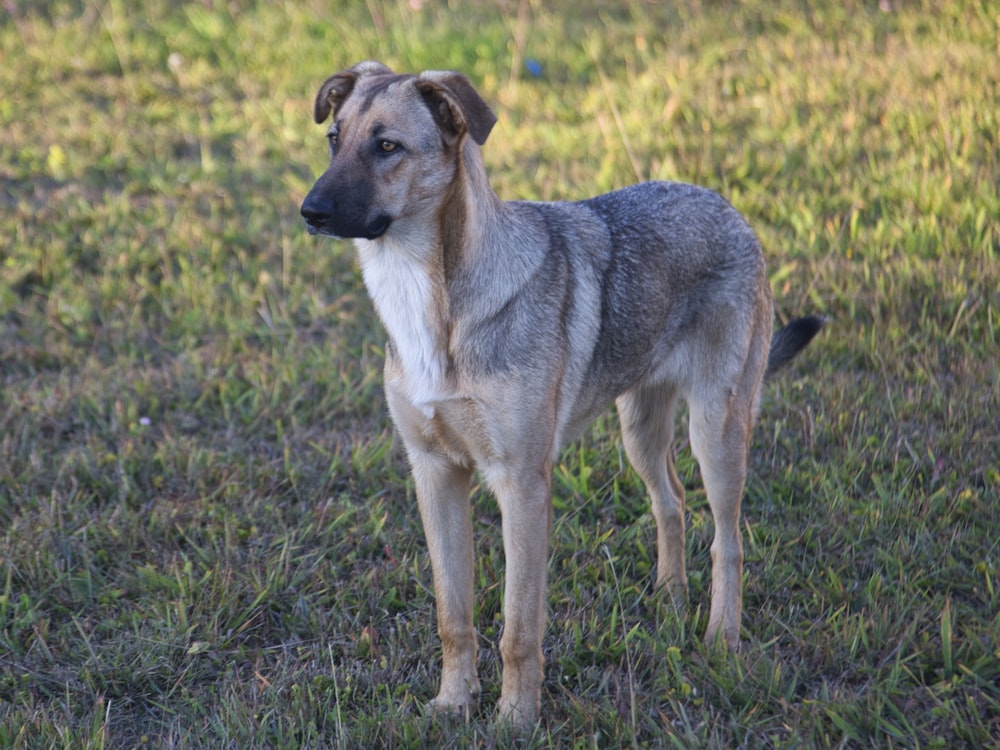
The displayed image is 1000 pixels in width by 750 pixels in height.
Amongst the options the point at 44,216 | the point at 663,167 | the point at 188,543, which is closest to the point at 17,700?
the point at 188,543

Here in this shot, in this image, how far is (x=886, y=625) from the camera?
11.5 feet

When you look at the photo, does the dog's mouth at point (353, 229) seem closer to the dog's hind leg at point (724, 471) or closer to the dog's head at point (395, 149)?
the dog's head at point (395, 149)

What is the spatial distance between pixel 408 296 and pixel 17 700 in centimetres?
189

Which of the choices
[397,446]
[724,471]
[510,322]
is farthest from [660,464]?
[397,446]

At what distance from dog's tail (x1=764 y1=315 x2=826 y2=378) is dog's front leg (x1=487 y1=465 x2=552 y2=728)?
4.77 ft

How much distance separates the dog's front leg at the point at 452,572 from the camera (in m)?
3.46

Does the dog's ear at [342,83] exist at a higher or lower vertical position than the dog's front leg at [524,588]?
higher

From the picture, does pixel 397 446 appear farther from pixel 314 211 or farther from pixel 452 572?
pixel 314 211

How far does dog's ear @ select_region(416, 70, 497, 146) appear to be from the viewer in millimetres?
3123

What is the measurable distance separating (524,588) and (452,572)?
0.32m

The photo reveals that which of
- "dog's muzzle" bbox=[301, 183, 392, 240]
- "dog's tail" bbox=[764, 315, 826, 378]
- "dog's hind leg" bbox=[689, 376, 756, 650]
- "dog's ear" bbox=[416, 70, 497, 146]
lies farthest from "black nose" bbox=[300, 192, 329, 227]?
"dog's tail" bbox=[764, 315, 826, 378]

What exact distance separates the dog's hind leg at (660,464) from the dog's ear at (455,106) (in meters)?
1.30

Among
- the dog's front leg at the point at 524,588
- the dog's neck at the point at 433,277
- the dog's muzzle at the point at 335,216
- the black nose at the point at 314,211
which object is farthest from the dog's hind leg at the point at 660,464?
the black nose at the point at 314,211

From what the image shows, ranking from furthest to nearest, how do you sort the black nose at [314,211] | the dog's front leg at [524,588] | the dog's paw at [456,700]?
the dog's paw at [456,700] → the dog's front leg at [524,588] → the black nose at [314,211]
